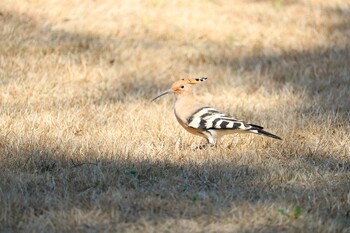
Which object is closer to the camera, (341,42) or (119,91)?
(119,91)

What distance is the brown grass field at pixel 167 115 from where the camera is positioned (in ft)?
18.2

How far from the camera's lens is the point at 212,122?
23.4ft

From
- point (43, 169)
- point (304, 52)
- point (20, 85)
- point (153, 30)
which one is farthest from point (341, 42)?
point (43, 169)

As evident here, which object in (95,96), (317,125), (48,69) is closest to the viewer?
(317,125)

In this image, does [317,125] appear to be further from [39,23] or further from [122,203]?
[39,23]

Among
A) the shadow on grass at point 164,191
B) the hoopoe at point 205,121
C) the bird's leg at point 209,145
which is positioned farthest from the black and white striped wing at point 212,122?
the shadow on grass at point 164,191

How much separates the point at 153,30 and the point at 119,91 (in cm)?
266

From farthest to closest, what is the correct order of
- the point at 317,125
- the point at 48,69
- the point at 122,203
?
1. the point at 48,69
2. the point at 317,125
3. the point at 122,203

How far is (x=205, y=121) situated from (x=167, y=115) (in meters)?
1.58

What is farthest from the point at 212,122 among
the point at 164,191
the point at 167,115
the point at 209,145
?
the point at 167,115

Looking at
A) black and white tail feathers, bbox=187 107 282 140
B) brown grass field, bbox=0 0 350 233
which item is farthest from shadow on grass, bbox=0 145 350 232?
black and white tail feathers, bbox=187 107 282 140

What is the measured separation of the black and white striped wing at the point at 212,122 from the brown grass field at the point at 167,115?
0.80 ft

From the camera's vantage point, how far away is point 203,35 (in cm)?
1233

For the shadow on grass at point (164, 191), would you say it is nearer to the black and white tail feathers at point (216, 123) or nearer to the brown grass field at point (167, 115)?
the brown grass field at point (167, 115)
